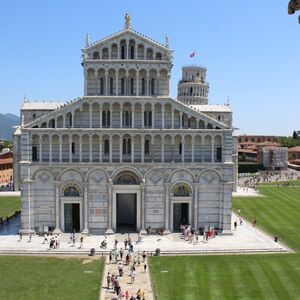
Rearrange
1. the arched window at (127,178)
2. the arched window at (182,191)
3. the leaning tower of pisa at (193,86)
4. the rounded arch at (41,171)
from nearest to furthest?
1. the rounded arch at (41,171)
2. the arched window at (127,178)
3. the arched window at (182,191)
4. the leaning tower of pisa at (193,86)

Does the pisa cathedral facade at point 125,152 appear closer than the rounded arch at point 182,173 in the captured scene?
Yes

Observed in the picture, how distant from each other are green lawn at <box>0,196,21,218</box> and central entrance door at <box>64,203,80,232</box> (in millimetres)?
12148

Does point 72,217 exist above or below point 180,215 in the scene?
below

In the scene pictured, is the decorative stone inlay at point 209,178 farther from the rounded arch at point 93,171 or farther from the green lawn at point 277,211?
the rounded arch at point 93,171

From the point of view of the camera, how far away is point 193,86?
353 ft

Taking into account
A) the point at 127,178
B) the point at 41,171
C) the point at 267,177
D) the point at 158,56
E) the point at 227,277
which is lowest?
the point at 227,277

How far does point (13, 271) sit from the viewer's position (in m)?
30.5

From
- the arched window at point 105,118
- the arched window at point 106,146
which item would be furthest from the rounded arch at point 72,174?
the arched window at point 105,118

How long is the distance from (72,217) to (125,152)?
721cm

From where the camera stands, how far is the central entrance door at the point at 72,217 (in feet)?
135

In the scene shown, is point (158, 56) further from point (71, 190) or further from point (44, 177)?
point (44, 177)

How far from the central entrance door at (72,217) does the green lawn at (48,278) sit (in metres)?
7.48

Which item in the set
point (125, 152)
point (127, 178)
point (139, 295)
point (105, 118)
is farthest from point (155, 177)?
point (139, 295)

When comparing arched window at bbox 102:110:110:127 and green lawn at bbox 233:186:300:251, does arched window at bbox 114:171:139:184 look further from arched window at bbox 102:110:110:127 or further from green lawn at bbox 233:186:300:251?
green lawn at bbox 233:186:300:251
